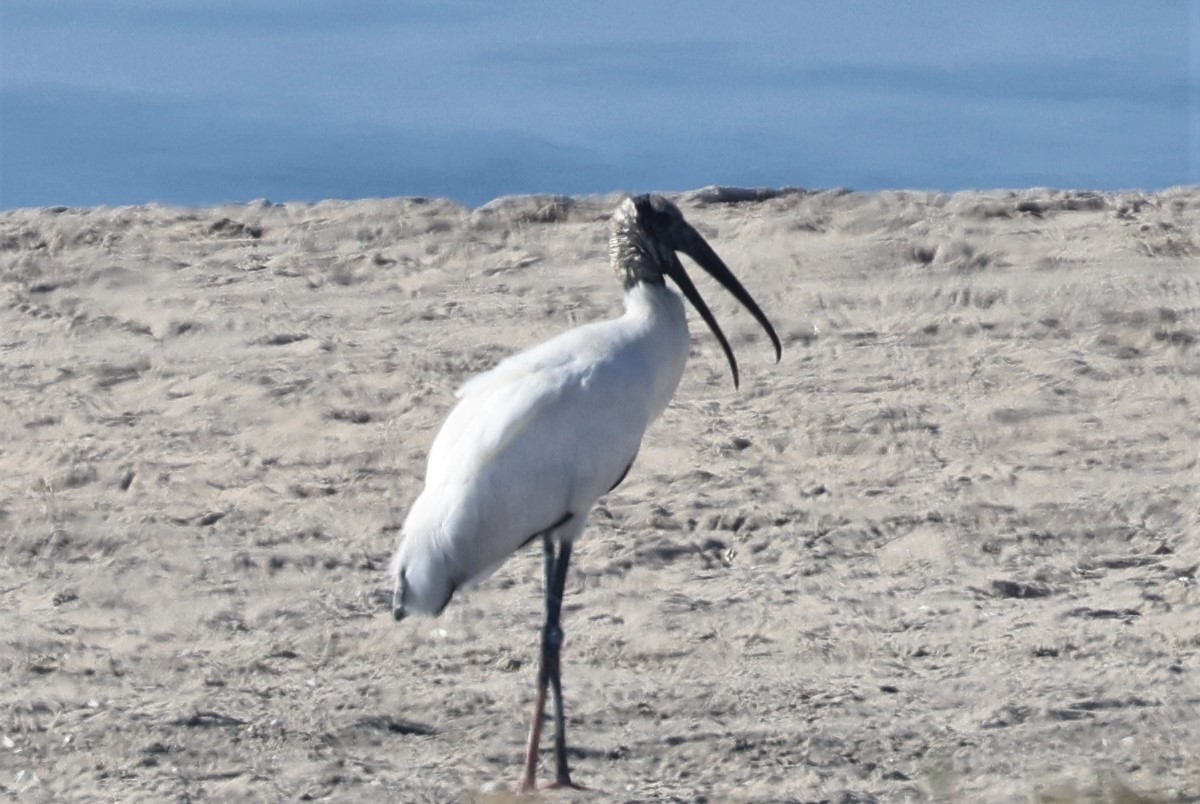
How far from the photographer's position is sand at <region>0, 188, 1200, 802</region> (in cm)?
755

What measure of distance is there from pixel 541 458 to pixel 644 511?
94.2 inches

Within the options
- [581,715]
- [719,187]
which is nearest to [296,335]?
[719,187]

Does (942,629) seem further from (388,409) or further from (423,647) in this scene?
(388,409)

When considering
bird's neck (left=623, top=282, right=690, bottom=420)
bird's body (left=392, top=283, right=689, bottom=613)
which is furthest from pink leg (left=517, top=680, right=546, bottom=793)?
bird's neck (left=623, top=282, right=690, bottom=420)

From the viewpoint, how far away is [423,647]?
27.7ft

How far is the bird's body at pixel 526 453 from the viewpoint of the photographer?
7102 millimetres

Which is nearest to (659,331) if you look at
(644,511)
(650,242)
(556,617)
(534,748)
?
(650,242)

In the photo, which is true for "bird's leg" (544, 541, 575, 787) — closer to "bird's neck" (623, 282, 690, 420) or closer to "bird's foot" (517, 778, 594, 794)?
"bird's foot" (517, 778, 594, 794)

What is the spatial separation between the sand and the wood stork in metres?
0.61

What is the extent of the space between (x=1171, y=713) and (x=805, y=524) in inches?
84.9

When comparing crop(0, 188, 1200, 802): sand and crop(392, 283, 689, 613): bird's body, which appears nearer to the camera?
crop(392, 283, 689, 613): bird's body

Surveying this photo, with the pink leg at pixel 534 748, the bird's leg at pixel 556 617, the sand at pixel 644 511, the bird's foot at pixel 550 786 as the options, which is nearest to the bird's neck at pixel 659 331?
the bird's leg at pixel 556 617

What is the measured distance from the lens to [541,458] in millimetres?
7199

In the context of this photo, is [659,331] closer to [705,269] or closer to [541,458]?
[705,269]
